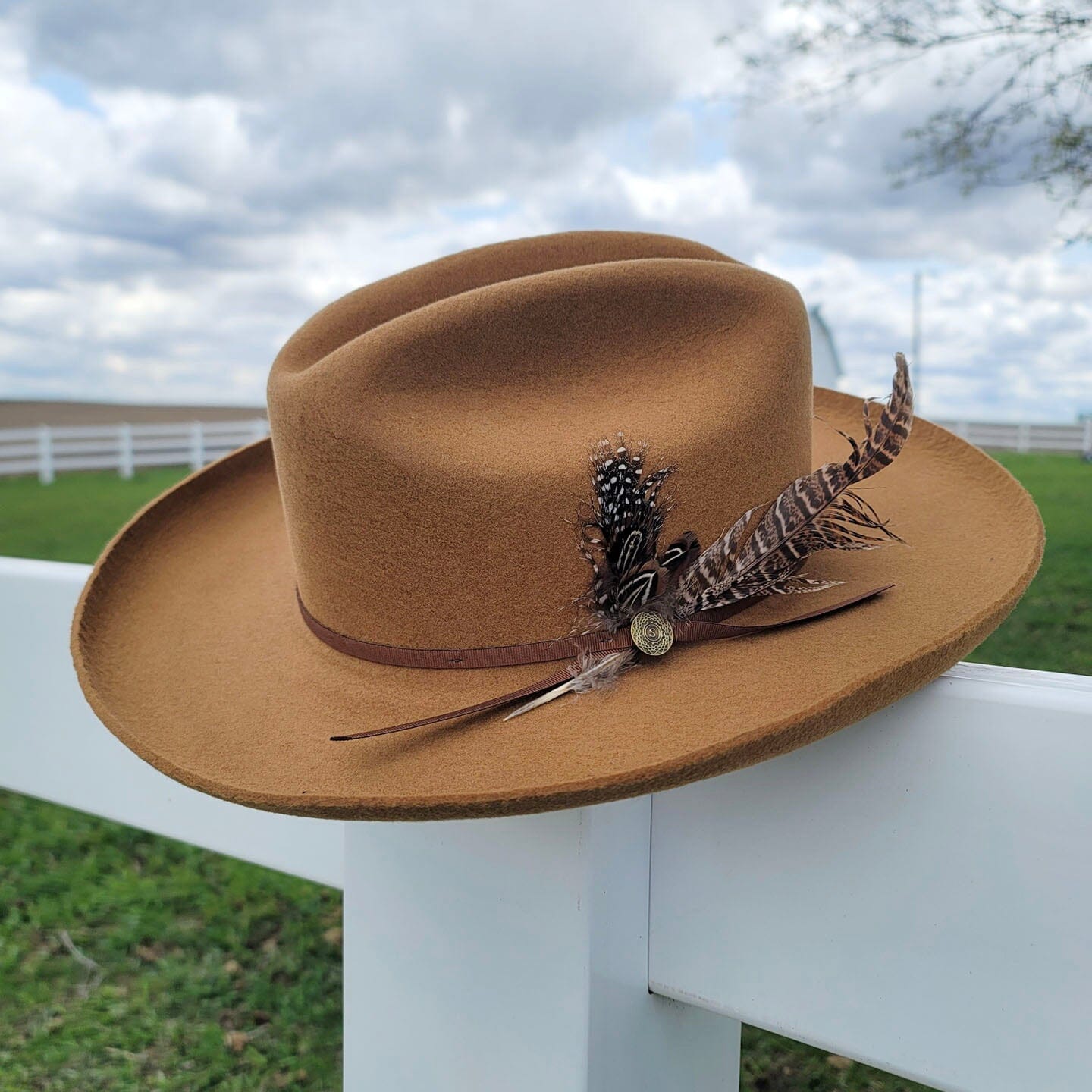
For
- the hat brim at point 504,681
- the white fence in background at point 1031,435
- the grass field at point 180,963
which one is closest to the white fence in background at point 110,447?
the white fence in background at point 1031,435

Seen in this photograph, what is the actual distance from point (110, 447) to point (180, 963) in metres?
13.4

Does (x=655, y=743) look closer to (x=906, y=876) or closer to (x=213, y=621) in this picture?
(x=906, y=876)

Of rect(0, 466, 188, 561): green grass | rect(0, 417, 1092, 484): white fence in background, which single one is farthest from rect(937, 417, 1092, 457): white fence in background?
rect(0, 417, 1092, 484): white fence in background

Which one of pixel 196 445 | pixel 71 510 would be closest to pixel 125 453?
pixel 196 445

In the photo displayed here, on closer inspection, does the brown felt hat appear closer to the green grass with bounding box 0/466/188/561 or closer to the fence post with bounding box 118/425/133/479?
the green grass with bounding box 0/466/188/561

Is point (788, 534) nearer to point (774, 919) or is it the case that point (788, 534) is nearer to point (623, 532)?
point (623, 532)

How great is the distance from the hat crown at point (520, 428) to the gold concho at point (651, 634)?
3.4 inches

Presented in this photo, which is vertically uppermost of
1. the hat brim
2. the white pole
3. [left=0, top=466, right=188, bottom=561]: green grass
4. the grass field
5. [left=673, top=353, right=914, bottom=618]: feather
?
[left=673, top=353, right=914, bottom=618]: feather

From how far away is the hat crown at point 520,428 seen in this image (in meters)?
1.18

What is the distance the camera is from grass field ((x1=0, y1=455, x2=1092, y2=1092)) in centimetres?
233

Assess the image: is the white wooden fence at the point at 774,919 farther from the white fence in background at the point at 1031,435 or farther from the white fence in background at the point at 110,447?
the white fence in background at the point at 110,447

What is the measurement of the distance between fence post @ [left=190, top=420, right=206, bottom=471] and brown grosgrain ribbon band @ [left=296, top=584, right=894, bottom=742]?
1460cm

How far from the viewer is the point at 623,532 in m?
1.13

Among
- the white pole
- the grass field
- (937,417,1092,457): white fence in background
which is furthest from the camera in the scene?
(937,417,1092,457): white fence in background
